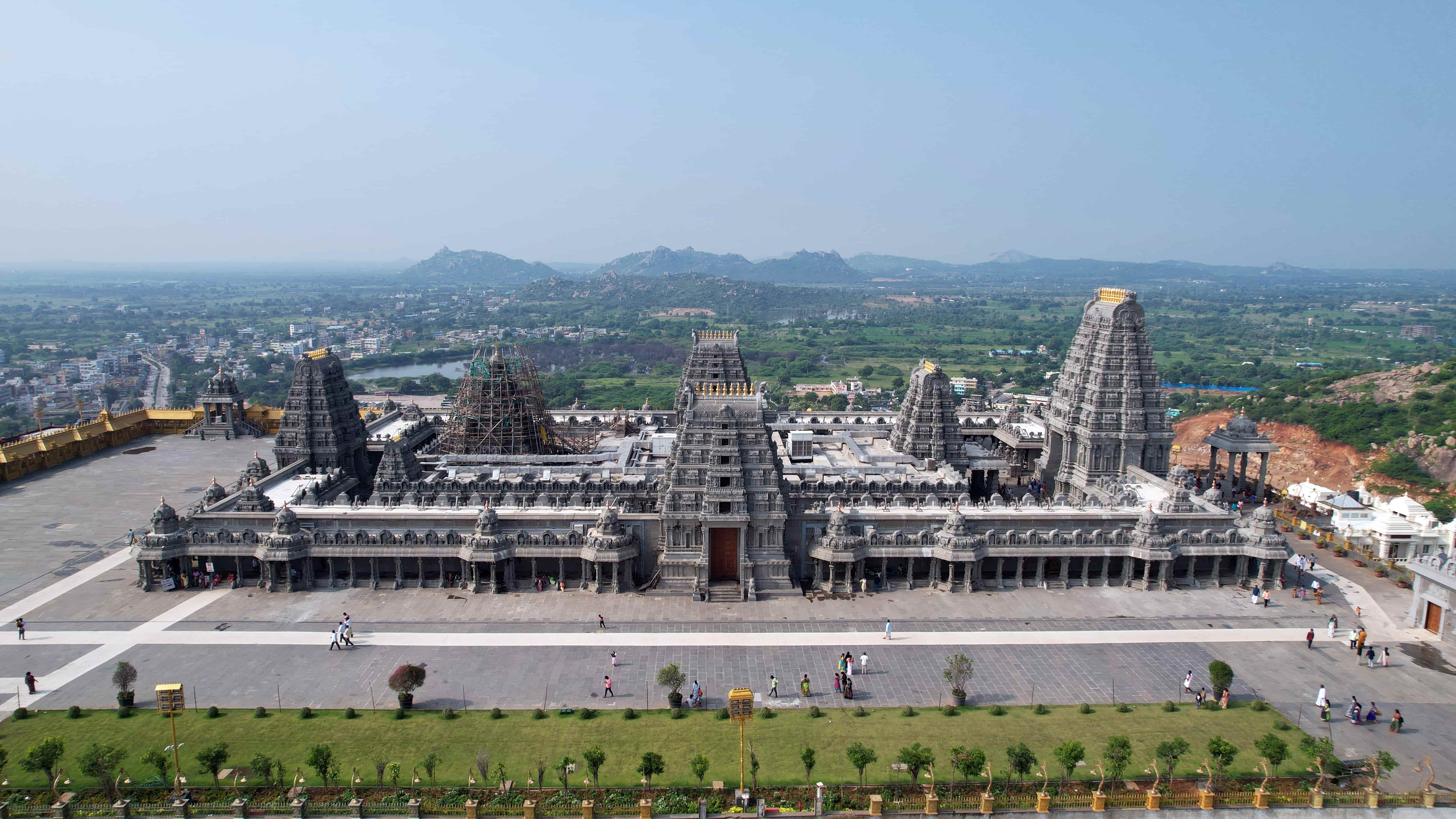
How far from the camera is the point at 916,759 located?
2759 centimetres

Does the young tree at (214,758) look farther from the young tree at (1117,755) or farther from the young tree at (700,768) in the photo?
the young tree at (1117,755)

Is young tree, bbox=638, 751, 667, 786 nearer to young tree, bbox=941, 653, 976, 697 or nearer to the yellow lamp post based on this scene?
the yellow lamp post

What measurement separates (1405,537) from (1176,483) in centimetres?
1469

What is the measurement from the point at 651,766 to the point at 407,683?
11463mm

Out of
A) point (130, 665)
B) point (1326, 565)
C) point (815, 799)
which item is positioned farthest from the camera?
point (1326, 565)

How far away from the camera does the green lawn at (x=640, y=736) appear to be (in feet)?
97.5

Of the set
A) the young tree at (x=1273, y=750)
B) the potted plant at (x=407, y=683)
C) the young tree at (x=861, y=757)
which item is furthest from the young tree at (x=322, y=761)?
the young tree at (x=1273, y=750)

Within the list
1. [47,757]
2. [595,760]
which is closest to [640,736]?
[595,760]

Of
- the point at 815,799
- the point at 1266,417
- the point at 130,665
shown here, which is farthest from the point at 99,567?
the point at 1266,417

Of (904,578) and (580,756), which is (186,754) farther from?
(904,578)

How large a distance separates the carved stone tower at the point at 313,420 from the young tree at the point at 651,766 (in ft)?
132

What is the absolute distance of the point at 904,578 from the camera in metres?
48.6

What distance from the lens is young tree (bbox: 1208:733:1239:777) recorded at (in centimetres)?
2800

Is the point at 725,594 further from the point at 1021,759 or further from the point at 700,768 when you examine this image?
the point at 1021,759
